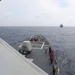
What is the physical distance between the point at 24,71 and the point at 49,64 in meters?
20.1

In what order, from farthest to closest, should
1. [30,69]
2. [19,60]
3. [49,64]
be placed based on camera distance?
[49,64] < [19,60] < [30,69]

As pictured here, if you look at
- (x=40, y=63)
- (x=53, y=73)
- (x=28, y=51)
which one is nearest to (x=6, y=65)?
(x=53, y=73)

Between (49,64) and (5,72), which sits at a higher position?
(5,72)

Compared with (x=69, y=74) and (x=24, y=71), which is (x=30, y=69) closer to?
(x=24, y=71)

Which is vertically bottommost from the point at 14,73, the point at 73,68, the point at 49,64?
the point at 73,68

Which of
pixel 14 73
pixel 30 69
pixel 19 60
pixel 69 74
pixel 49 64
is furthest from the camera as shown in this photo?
pixel 69 74

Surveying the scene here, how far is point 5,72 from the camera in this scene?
12.9 feet

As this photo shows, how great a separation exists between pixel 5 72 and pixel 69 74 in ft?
80.7

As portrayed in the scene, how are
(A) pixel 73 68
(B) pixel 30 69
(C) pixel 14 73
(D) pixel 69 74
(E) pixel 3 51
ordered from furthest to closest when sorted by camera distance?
(A) pixel 73 68 → (D) pixel 69 74 → (E) pixel 3 51 → (B) pixel 30 69 → (C) pixel 14 73

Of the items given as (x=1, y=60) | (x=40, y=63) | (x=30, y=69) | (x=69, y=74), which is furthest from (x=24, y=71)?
(x=69, y=74)

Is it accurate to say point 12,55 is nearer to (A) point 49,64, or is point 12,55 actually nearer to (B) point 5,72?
(B) point 5,72

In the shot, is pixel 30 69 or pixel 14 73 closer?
pixel 14 73

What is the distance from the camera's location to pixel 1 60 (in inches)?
184

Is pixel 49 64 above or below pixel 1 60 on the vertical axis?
below
